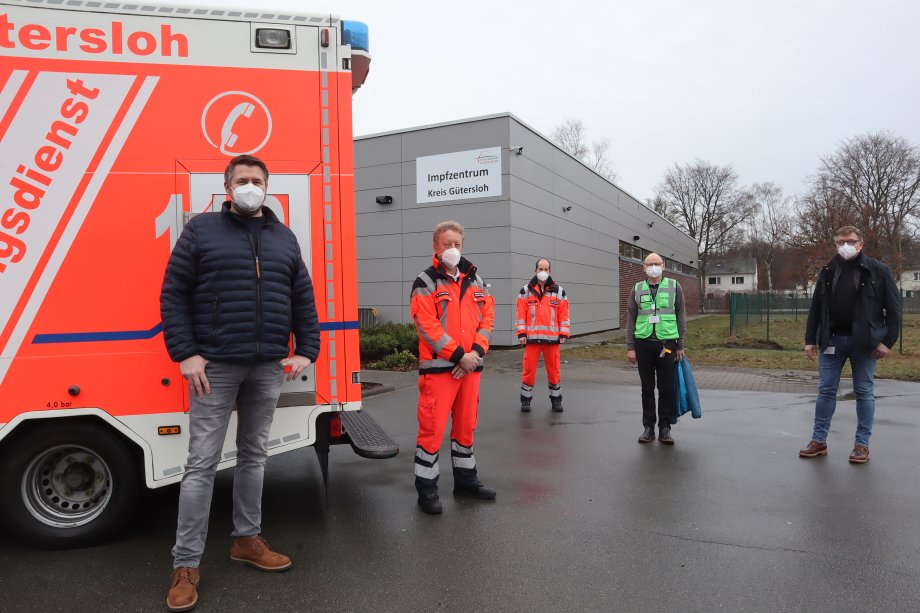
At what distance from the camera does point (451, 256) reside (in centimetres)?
410

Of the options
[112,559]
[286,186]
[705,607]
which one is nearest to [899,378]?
[705,607]

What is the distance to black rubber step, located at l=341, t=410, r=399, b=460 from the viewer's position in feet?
12.9

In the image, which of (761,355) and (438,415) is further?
(761,355)

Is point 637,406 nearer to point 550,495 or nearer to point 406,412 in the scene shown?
point 406,412

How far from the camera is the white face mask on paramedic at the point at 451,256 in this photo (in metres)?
4.10

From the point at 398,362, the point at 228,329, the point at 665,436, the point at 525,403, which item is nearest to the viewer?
the point at 228,329

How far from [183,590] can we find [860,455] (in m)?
5.36

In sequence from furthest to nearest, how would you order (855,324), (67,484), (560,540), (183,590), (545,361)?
1. (545,361)
2. (855,324)
3. (560,540)
4. (67,484)
5. (183,590)

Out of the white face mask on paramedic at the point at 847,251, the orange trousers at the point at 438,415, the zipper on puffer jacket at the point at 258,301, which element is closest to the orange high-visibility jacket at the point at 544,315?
the white face mask on paramedic at the point at 847,251

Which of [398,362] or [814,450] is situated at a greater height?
[398,362]

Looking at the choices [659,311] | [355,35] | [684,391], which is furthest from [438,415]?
[684,391]

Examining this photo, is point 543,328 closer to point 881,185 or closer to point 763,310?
point 763,310

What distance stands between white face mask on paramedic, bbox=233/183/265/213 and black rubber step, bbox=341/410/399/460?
1685mm

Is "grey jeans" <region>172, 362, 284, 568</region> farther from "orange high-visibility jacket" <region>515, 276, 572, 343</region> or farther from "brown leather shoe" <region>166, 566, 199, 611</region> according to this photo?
"orange high-visibility jacket" <region>515, 276, 572, 343</region>
